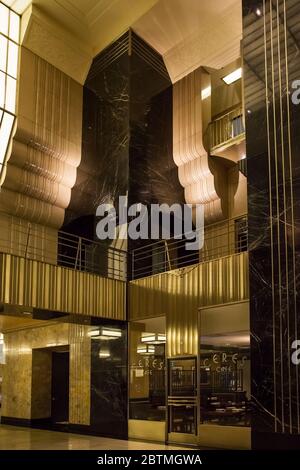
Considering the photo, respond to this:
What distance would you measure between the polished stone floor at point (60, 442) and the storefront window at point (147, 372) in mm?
872

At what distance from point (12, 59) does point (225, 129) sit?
5659 mm

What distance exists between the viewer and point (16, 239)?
13.0 meters

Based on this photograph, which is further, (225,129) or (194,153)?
(194,153)

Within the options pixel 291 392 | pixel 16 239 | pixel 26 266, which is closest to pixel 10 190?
pixel 16 239

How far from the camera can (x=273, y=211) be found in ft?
30.6

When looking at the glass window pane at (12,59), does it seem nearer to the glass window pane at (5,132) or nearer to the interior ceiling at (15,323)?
the glass window pane at (5,132)

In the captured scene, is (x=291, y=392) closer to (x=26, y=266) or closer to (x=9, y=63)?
(x=26, y=266)

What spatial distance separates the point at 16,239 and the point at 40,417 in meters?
5.55

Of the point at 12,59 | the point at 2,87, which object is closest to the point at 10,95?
the point at 2,87

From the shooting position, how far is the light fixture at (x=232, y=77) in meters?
13.8

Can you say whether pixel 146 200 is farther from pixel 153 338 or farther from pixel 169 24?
pixel 169 24

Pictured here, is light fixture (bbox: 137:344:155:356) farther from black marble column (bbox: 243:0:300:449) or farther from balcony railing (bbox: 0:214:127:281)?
black marble column (bbox: 243:0:300:449)

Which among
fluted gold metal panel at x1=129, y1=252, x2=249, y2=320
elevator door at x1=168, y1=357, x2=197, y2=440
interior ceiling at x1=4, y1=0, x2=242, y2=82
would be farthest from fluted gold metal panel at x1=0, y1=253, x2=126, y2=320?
interior ceiling at x1=4, y1=0, x2=242, y2=82

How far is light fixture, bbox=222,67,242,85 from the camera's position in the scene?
13773 millimetres
